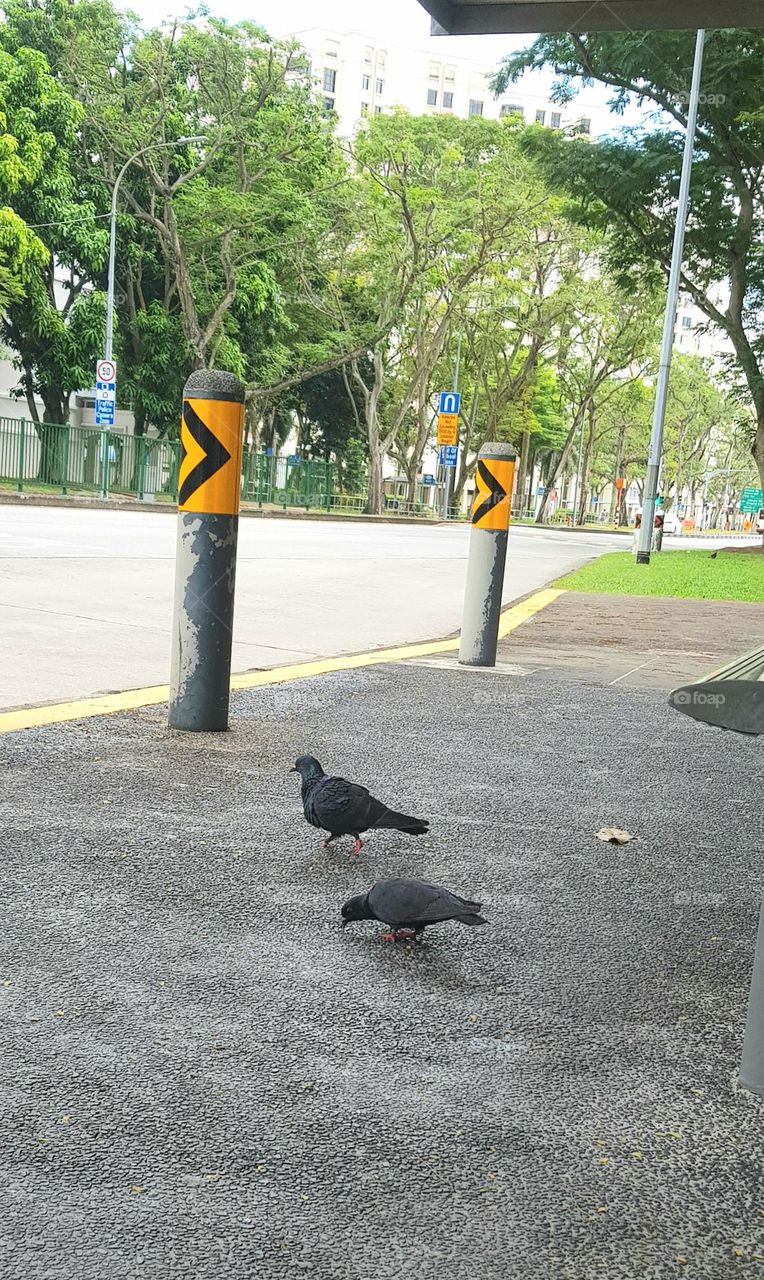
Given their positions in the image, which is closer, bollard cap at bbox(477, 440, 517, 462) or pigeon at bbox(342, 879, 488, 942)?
pigeon at bbox(342, 879, 488, 942)

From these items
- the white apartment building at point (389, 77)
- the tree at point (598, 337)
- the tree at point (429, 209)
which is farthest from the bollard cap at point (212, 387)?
the white apartment building at point (389, 77)

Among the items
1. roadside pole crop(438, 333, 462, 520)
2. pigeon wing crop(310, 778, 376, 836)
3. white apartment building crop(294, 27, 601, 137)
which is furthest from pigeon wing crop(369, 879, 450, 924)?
white apartment building crop(294, 27, 601, 137)

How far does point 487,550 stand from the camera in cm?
716

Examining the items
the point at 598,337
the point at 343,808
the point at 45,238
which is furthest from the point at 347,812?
the point at 598,337

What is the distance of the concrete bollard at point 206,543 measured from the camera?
4695 mm

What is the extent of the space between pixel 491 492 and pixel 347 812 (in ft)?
13.4

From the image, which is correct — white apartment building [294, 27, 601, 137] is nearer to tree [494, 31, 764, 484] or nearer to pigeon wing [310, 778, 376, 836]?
tree [494, 31, 764, 484]

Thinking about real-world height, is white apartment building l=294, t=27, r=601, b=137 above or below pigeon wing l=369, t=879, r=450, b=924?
above

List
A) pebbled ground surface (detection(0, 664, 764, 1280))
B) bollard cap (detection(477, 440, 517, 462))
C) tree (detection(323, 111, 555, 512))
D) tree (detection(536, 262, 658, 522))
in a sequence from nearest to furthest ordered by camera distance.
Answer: pebbled ground surface (detection(0, 664, 764, 1280)) → bollard cap (detection(477, 440, 517, 462)) → tree (detection(323, 111, 555, 512)) → tree (detection(536, 262, 658, 522))

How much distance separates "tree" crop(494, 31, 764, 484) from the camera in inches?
1000

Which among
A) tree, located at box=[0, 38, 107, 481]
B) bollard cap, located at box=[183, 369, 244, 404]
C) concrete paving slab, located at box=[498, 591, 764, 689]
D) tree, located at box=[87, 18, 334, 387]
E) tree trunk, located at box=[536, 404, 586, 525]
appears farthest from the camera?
tree trunk, located at box=[536, 404, 586, 525]

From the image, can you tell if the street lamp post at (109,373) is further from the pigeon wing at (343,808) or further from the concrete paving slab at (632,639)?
the pigeon wing at (343,808)

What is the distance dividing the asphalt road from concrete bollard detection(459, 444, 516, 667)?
1.03 metres

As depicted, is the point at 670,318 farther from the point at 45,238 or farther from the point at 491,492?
the point at 491,492
